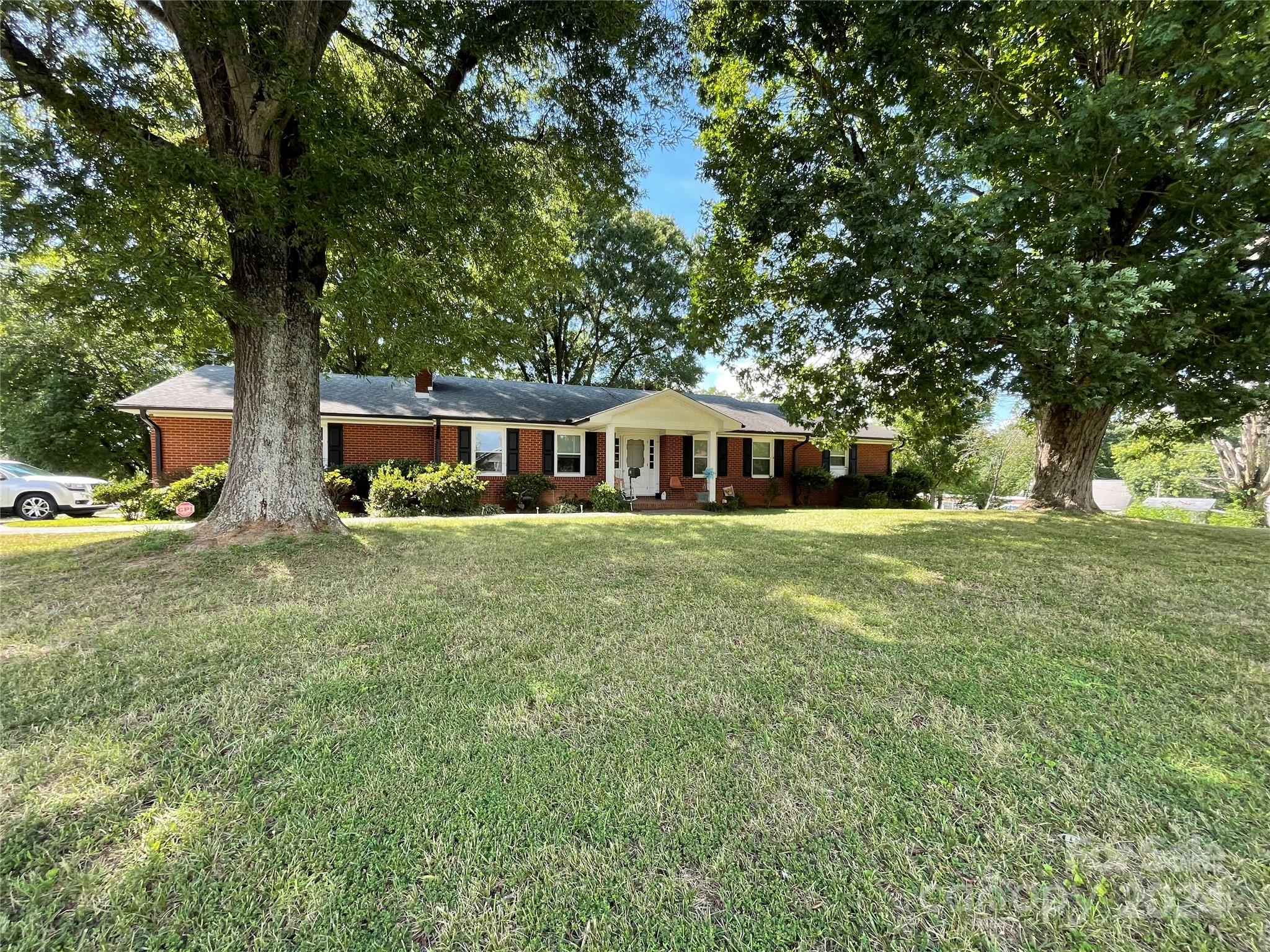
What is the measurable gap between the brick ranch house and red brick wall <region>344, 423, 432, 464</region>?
3 cm

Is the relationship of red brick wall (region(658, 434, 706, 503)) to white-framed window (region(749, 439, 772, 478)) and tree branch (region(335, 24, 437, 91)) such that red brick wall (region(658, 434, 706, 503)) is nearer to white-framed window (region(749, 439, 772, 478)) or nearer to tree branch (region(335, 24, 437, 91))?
white-framed window (region(749, 439, 772, 478))

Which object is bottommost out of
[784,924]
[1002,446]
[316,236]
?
[784,924]

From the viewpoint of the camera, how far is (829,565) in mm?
6125

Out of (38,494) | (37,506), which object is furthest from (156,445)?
(37,506)

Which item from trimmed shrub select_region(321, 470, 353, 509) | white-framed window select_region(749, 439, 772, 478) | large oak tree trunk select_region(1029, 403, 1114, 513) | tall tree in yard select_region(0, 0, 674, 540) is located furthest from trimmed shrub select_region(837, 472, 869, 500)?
trimmed shrub select_region(321, 470, 353, 509)

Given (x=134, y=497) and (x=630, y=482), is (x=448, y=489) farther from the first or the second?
(x=134, y=497)

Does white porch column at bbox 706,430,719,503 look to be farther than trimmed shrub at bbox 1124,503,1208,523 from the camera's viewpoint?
No

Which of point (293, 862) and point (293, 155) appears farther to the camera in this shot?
point (293, 155)

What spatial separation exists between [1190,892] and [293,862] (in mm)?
3089

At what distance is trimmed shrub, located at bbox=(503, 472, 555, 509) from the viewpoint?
46.5ft

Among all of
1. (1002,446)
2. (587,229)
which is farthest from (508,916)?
(1002,446)

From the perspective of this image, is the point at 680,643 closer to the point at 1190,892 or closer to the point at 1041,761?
the point at 1041,761

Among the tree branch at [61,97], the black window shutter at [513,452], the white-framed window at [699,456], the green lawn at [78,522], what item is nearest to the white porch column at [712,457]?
the white-framed window at [699,456]

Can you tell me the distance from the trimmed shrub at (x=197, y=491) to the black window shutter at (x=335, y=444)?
8.14 ft
